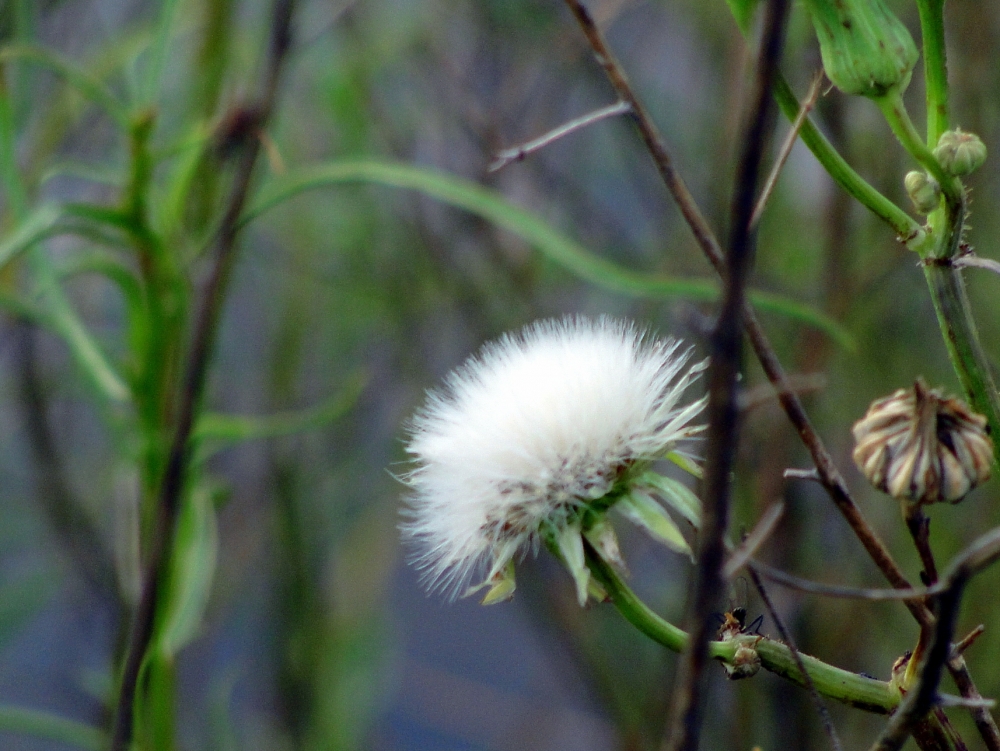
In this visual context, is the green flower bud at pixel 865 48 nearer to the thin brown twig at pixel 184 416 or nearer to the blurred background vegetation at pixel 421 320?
the thin brown twig at pixel 184 416

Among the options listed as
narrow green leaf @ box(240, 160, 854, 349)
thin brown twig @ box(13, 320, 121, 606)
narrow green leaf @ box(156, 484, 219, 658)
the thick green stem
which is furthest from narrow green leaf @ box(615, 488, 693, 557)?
thin brown twig @ box(13, 320, 121, 606)

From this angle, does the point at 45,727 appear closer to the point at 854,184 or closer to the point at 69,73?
the point at 69,73

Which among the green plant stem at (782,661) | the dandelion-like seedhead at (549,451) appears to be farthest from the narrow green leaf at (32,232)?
the green plant stem at (782,661)

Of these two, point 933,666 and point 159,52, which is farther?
point 159,52

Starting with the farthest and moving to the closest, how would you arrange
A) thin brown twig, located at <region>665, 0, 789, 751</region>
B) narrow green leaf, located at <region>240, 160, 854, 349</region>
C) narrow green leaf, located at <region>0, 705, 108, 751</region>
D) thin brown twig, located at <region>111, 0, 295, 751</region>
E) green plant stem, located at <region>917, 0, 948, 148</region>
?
narrow green leaf, located at <region>0, 705, 108, 751</region>, narrow green leaf, located at <region>240, 160, 854, 349</region>, thin brown twig, located at <region>111, 0, 295, 751</region>, green plant stem, located at <region>917, 0, 948, 148</region>, thin brown twig, located at <region>665, 0, 789, 751</region>

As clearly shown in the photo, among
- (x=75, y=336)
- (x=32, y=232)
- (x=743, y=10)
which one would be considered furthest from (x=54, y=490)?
(x=743, y=10)

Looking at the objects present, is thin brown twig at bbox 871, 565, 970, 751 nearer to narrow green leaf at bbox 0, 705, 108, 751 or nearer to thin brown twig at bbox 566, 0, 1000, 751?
thin brown twig at bbox 566, 0, 1000, 751

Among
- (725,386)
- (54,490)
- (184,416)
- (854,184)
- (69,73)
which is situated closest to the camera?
(725,386)
